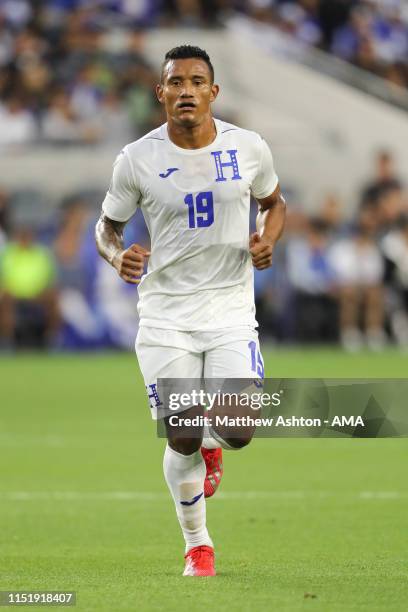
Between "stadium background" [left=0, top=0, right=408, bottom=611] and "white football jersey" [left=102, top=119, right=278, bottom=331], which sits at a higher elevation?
"white football jersey" [left=102, top=119, right=278, bottom=331]

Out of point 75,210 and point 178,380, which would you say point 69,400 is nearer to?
point 75,210

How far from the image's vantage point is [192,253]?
23.4ft

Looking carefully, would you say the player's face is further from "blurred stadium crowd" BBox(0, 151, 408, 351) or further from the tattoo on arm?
"blurred stadium crowd" BBox(0, 151, 408, 351)

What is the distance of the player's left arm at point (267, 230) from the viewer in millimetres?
7008

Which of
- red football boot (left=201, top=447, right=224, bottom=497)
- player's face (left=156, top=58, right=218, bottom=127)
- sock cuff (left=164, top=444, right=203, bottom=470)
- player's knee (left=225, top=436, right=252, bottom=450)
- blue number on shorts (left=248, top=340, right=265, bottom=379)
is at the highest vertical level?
player's face (left=156, top=58, right=218, bottom=127)

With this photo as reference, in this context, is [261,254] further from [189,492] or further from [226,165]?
[189,492]

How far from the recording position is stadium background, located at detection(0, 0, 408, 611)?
7727 mm

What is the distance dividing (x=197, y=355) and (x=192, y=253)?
51 centimetres

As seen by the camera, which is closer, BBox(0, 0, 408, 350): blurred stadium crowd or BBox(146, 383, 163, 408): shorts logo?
BBox(146, 383, 163, 408): shorts logo

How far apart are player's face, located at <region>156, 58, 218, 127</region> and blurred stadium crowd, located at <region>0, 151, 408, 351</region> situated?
52.6 feet

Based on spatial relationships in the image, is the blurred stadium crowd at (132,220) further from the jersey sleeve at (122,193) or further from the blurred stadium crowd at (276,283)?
the jersey sleeve at (122,193)

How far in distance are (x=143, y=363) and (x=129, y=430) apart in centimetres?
751

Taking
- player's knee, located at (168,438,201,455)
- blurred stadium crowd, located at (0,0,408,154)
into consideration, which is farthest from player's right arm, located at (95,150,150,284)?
blurred stadium crowd, located at (0,0,408,154)

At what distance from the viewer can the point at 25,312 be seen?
2436 centimetres
